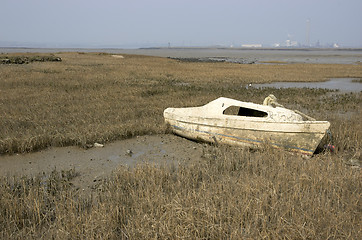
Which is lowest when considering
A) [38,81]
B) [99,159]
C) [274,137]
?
[99,159]

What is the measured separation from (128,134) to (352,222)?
6657 millimetres

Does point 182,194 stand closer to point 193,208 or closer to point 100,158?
point 193,208

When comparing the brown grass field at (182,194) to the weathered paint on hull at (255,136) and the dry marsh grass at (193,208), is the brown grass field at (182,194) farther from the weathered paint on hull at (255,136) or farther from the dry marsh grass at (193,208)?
the weathered paint on hull at (255,136)

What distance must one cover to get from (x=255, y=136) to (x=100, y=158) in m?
4.41

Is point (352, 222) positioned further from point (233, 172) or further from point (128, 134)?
point (128, 134)

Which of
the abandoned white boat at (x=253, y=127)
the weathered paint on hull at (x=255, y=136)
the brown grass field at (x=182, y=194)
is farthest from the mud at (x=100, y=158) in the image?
the abandoned white boat at (x=253, y=127)

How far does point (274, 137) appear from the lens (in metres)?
6.72

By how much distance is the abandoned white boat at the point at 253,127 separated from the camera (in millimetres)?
6336

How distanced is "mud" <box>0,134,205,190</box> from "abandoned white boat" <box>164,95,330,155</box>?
604 millimetres

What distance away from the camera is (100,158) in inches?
276

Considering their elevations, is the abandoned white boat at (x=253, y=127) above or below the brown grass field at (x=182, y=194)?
above

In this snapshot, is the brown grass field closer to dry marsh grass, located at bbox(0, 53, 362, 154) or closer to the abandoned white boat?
dry marsh grass, located at bbox(0, 53, 362, 154)

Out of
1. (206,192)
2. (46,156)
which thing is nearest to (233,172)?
(206,192)

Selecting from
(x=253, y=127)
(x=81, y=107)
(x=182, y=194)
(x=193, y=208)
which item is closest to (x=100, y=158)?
(x=182, y=194)
